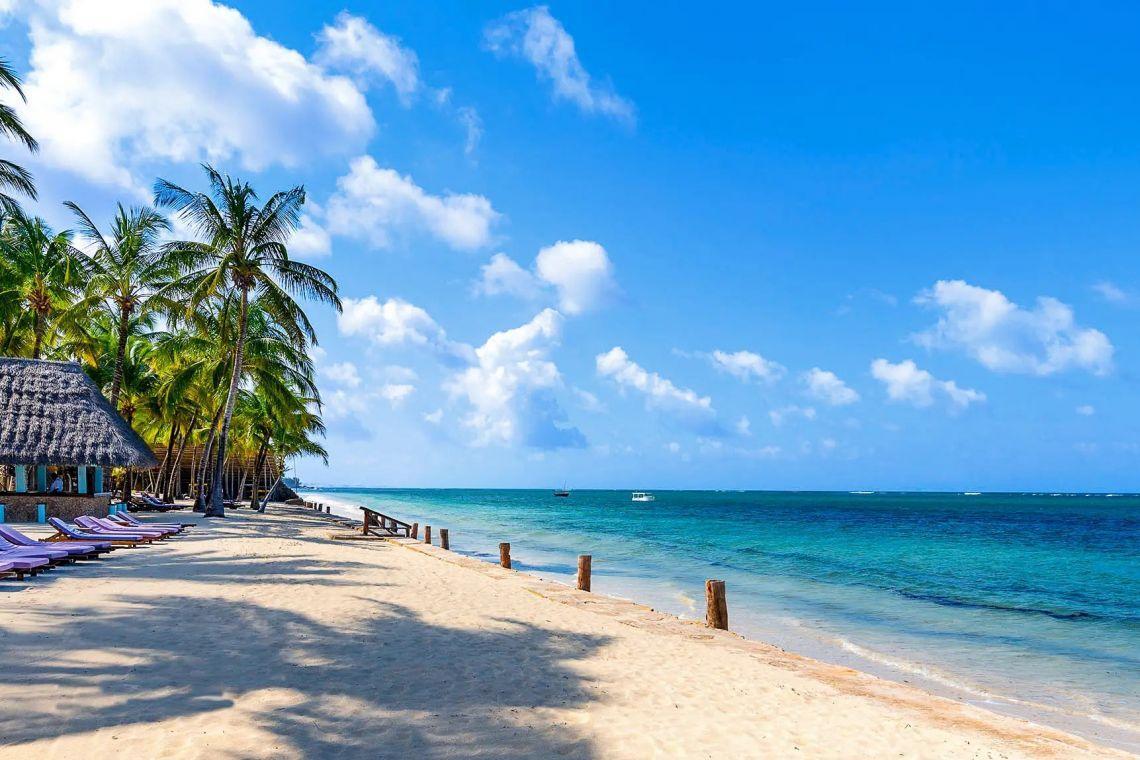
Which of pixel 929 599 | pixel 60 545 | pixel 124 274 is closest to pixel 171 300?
pixel 124 274

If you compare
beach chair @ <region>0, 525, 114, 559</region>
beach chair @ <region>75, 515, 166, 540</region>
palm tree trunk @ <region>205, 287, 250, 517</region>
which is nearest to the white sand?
beach chair @ <region>0, 525, 114, 559</region>

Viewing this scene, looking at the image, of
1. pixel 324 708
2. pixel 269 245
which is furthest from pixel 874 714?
pixel 269 245

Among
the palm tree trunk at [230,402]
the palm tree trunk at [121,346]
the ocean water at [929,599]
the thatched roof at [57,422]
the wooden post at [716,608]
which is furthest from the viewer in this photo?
the palm tree trunk at [121,346]

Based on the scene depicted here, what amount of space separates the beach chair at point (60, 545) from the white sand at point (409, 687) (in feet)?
6.14

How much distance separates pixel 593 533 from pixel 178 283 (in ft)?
87.7

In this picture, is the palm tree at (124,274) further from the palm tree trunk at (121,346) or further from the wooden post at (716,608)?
the wooden post at (716,608)

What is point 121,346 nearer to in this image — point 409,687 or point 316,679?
point 316,679

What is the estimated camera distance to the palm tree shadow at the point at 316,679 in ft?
16.6

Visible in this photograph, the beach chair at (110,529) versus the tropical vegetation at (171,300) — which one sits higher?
the tropical vegetation at (171,300)

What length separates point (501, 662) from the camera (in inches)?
296

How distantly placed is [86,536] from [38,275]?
50.3 feet

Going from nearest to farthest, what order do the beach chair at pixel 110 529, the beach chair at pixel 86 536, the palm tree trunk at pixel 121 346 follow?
the beach chair at pixel 86 536, the beach chair at pixel 110 529, the palm tree trunk at pixel 121 346

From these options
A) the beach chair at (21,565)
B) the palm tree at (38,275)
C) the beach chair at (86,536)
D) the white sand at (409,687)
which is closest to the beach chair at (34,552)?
the beach chair at (21,565)

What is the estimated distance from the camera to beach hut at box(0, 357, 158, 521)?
2109cm
